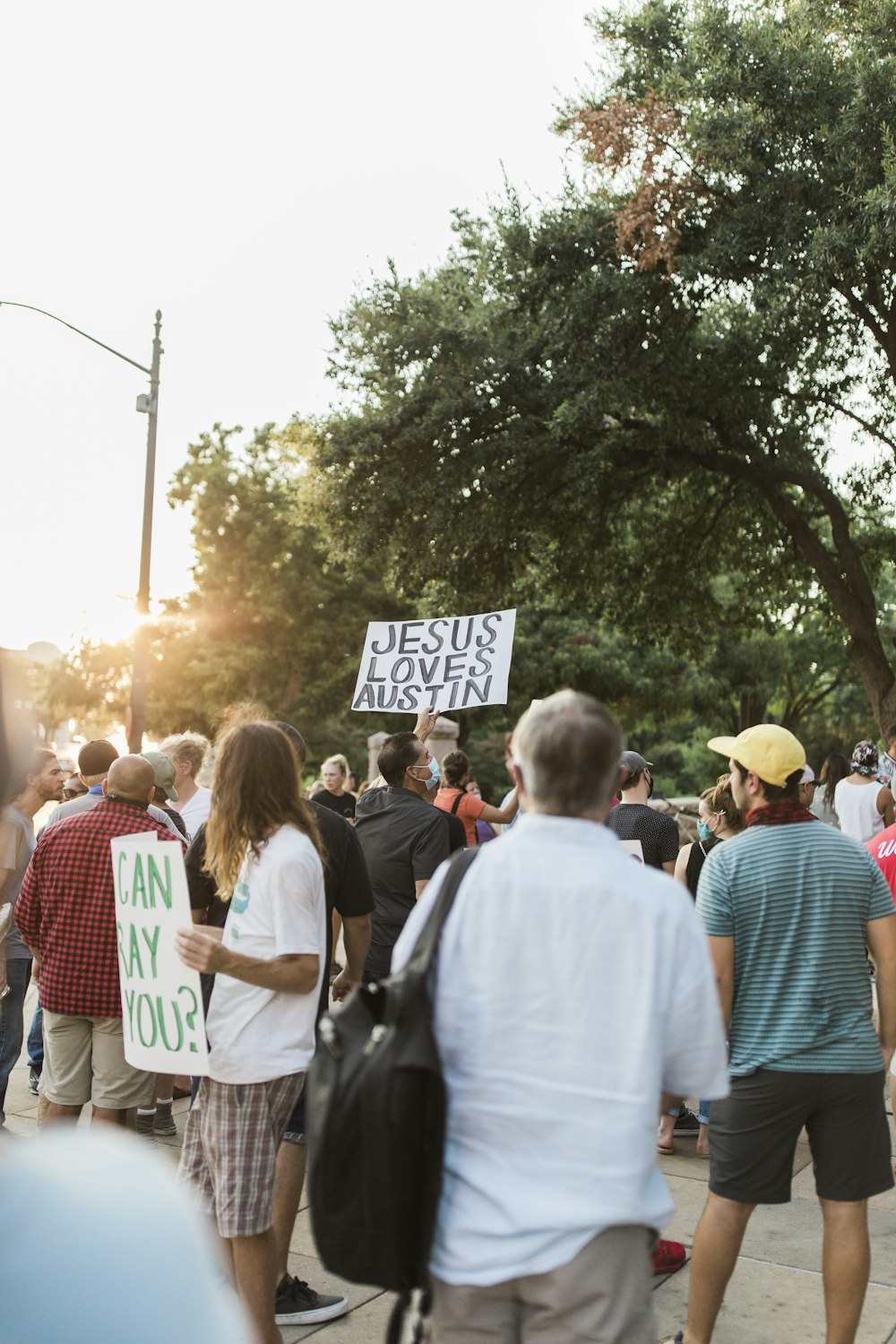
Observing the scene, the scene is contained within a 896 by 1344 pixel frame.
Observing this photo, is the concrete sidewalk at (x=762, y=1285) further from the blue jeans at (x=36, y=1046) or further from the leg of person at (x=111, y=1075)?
the blue jeans at (x=36, y=1046)

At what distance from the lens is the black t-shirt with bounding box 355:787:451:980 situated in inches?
225

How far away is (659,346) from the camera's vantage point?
52.9 ft

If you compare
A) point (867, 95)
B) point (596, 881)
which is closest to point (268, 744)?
point (596, 881)

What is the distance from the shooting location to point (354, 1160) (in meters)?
2.19

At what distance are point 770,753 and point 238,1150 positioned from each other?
185 centimetres

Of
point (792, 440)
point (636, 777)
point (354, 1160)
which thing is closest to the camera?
point (354, 1160)

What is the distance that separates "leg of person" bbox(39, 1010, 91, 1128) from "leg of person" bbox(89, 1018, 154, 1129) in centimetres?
6

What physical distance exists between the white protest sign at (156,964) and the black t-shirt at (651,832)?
3189 mm

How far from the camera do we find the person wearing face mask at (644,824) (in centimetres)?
655

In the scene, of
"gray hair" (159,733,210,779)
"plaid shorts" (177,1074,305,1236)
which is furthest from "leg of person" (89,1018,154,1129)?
"gray hair" (159,733,210,779)

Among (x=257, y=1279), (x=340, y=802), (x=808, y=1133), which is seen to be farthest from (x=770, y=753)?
(x=340, y=802)

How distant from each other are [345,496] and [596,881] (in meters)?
16.1

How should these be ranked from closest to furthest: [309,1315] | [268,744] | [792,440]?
[268,744] < [309,1315] < [792,440]

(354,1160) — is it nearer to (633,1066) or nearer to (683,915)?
(633,1066)
